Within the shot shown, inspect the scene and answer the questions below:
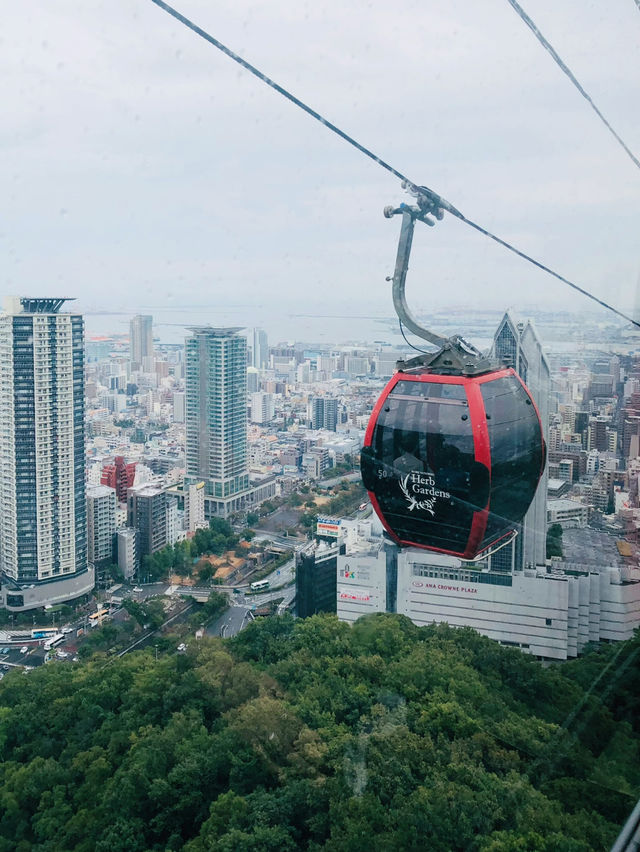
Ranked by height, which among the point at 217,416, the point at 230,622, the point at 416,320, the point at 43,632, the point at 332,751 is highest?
the point at 416,320

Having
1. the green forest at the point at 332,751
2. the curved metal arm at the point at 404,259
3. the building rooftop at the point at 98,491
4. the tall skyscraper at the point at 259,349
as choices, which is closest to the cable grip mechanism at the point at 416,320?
the curved metal arm at the point at 404,259

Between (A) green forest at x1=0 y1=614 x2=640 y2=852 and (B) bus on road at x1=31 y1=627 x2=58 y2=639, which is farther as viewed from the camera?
(B) bus on road at x1=31 y1=627 x2=58 y2=639

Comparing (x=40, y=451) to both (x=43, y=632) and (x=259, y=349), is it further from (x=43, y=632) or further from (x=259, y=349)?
(x=259, y=349)

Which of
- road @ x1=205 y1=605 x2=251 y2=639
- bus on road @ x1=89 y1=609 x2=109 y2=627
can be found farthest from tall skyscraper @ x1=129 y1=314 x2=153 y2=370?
road @ x1=205 y1=605 x2=251 y2=639

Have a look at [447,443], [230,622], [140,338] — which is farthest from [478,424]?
[140,338]

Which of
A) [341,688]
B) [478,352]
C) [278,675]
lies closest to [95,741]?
[278,675]

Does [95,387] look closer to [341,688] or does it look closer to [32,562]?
[32,562]

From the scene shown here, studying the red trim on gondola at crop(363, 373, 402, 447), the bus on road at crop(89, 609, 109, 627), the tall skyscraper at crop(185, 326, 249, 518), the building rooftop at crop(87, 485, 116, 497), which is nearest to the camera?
the red trim on gondola at crop(363, 373, 402, 447)

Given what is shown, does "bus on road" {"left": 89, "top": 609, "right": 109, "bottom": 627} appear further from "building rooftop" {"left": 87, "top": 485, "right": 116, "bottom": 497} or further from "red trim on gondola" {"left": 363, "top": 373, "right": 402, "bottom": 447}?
"red trim on gondola" {"left": 363, "top": 373, "right": 402, "bottom": 447}
